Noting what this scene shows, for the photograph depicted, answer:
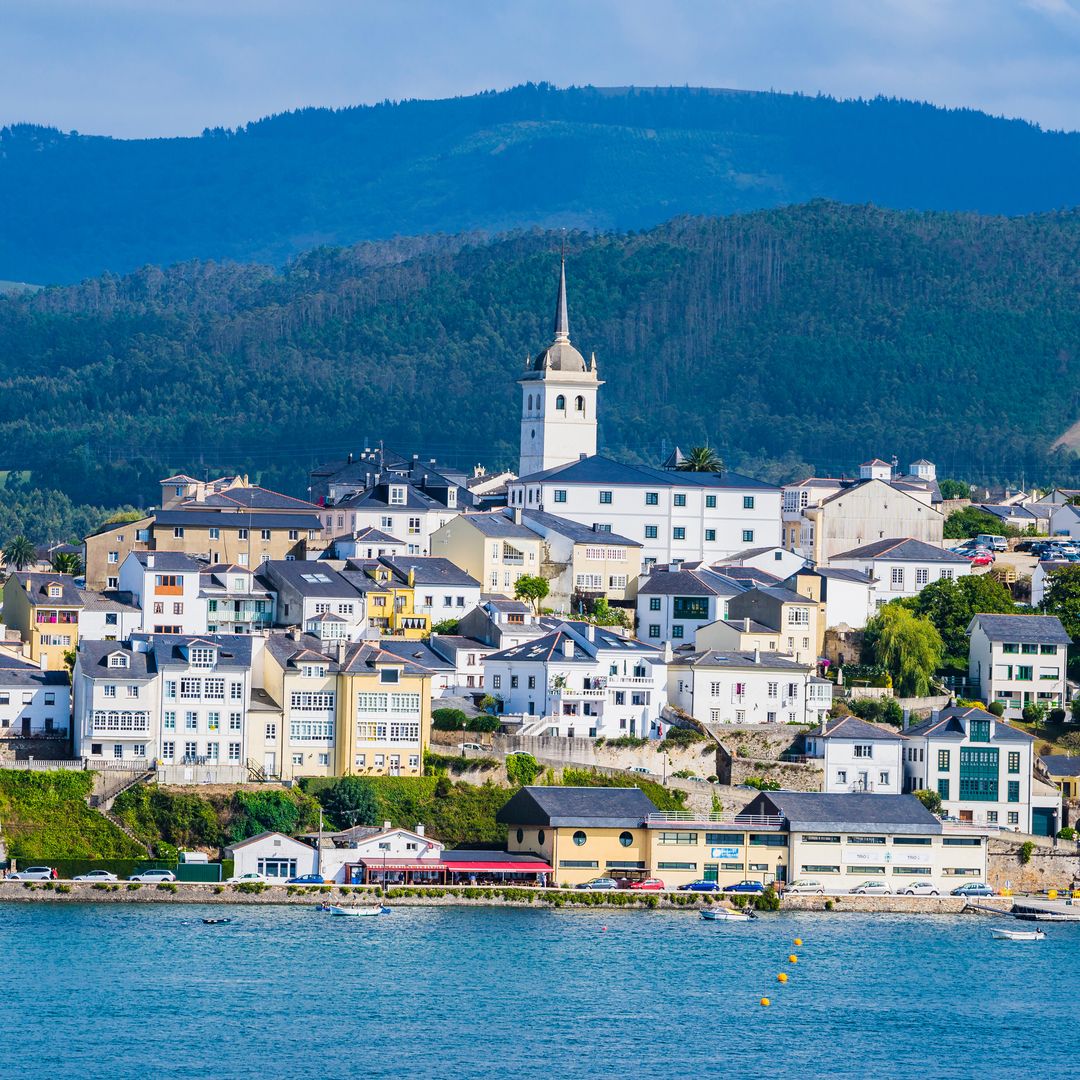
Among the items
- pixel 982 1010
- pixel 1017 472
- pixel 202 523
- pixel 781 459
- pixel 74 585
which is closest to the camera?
pixel 982 1010

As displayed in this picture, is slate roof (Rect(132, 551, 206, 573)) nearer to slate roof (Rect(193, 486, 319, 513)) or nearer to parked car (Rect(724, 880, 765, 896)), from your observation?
slate roof (Rect(193, 486, 319, 513))

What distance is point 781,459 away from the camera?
196 metres

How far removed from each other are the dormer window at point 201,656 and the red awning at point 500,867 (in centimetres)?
914

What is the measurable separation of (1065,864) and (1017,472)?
106m

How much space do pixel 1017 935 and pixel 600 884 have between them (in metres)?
11.5

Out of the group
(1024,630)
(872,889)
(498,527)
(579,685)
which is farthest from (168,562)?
(1024,630)

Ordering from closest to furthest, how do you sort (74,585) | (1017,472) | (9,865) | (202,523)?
(9,865) → (74,585) → (202,523) → (1017,472)

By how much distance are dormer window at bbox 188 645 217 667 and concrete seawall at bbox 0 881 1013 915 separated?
756 cm

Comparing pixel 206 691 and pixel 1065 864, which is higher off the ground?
pixel 206 691

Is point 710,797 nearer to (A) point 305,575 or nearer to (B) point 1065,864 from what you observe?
(B) point 1065,864

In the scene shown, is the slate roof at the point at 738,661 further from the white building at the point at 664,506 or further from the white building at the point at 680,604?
the white building at the point at 664,506

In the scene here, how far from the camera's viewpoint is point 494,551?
9175cm

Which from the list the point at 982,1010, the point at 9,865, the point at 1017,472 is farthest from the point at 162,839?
the point at 1017,472

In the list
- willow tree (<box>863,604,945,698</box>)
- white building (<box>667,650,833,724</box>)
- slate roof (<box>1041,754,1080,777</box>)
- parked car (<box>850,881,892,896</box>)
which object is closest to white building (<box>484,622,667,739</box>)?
white building (<box>667,650,833,724</box>)
